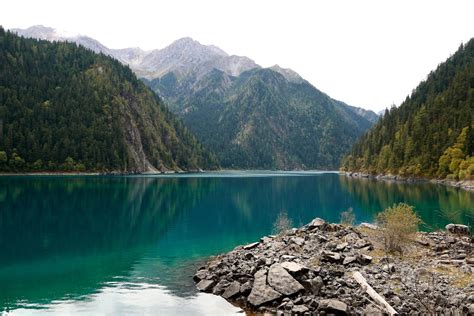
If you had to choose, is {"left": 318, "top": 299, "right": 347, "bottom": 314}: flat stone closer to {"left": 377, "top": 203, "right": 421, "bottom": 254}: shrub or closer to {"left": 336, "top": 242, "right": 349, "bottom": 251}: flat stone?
{"left": 336, "top": 242, "right": 349, "bottom": 251}: flat stone

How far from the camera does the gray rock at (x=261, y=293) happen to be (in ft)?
79.4

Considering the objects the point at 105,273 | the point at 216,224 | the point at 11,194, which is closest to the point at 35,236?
the point at 105,273

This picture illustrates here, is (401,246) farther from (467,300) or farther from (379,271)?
(467,300)

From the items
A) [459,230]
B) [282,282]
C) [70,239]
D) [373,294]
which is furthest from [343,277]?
[70,239]

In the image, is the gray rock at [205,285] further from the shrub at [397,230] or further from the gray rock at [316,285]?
the shrub at [397,230]

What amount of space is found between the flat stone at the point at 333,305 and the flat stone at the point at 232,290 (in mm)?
6186

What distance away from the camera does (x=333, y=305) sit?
21.6 meters

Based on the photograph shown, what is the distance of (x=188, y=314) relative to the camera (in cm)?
2361

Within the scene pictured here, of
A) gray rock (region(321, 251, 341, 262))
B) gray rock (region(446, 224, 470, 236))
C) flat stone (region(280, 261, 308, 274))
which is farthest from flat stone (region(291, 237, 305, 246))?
gray rock (region(446, 224, 470, 236))

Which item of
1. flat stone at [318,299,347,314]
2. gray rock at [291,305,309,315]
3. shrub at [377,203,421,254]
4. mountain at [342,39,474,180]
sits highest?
mountain at [342,39,474,180]

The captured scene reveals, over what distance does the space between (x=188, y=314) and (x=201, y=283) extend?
17.1ft

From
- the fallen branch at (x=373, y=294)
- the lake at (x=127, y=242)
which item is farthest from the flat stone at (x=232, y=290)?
the fallen branch at (x=373, y=294)

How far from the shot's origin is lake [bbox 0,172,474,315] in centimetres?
2559

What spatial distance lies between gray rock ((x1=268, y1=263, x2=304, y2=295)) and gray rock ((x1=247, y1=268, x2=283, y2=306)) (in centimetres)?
34
